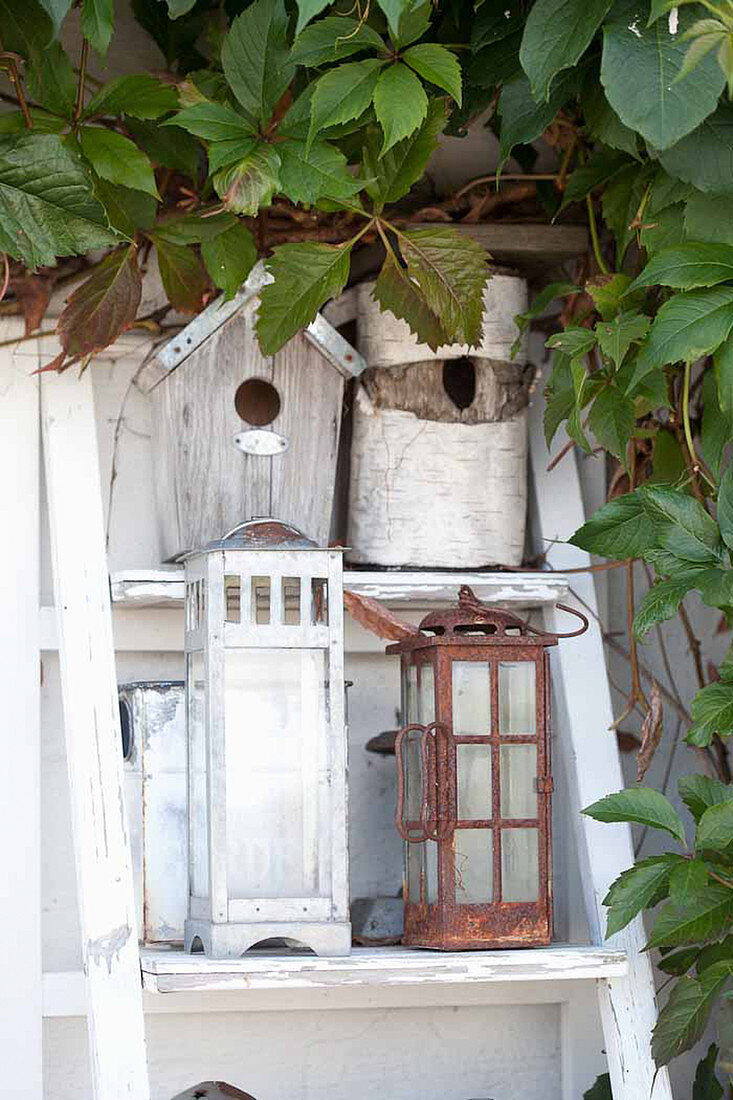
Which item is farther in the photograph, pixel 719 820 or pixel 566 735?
pixel 566 735

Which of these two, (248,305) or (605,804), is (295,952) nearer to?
(605,804)

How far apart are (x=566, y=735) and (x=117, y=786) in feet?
1.73

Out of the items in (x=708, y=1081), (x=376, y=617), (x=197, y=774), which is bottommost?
(x=708, y=1081)

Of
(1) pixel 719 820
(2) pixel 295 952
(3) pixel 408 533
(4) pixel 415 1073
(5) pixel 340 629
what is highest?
(3) pixel 408 533

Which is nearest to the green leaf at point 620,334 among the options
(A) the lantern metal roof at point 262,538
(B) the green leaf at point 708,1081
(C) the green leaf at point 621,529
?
(C) the green leaf at point 621,529

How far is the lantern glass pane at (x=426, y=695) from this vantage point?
158 cm

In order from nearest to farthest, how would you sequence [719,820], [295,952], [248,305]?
A: [719,820]
[295,952]
[248,305]

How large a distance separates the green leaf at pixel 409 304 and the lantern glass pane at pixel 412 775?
1.42 feet

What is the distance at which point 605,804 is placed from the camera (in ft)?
4.70

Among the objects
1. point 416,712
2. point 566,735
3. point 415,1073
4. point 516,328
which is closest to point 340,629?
point 416,712

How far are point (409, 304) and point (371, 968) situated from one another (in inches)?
27.5

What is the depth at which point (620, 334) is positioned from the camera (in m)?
1.47

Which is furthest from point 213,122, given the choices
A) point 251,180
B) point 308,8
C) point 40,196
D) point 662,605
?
point 662,605

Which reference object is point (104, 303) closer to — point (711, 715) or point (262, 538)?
point (262, 538)
